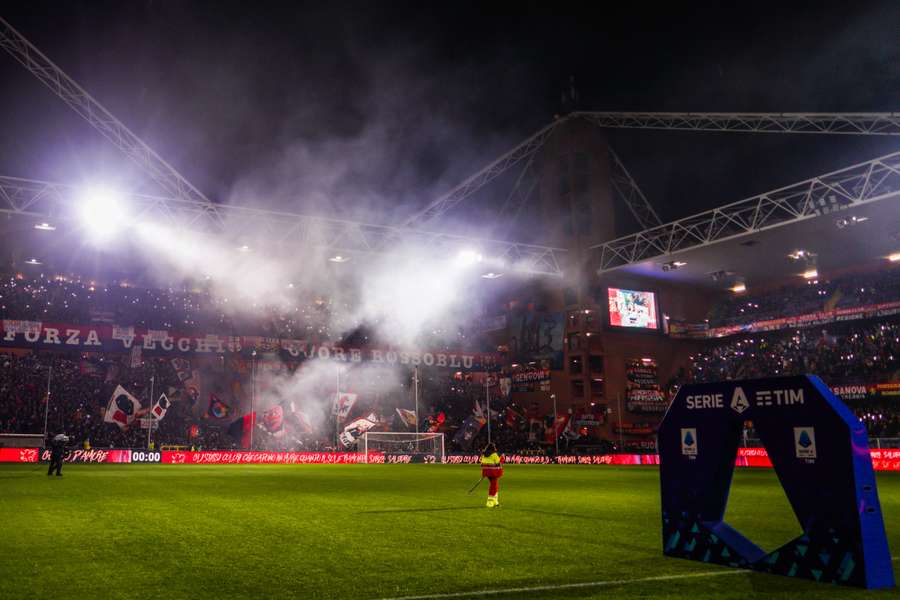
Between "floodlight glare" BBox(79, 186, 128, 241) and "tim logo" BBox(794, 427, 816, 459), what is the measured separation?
1170 inches

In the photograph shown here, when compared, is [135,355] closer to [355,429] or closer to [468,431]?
[355,429]

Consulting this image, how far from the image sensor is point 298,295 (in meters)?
46.6

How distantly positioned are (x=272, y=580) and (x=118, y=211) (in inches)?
1105

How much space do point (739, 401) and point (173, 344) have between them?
39200mm

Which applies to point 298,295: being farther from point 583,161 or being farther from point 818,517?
point 818,517

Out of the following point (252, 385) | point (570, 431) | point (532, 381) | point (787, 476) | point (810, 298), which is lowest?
point (570, 431)

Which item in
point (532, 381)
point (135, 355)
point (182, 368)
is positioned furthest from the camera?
point (532, 381)

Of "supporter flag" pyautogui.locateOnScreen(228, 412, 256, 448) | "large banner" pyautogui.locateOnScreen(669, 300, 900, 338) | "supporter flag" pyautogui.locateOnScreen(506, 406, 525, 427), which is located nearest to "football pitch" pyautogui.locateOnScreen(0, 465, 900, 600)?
"supporter flag" pyautogui.locateOnScreen(228, 412, 256, 448)

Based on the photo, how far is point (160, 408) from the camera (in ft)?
126

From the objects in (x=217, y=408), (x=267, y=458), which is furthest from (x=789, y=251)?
(x=217, y=408)

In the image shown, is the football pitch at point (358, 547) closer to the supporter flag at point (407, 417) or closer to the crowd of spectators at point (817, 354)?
the crowd of spectators at point (817, 354)

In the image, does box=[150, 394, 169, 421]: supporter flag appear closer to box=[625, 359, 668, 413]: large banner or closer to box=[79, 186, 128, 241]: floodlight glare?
box=[79, 186, 128, 241]: floodlight glare

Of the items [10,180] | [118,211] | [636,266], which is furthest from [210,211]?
[636,266]

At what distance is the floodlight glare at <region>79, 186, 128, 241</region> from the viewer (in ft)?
95.8
